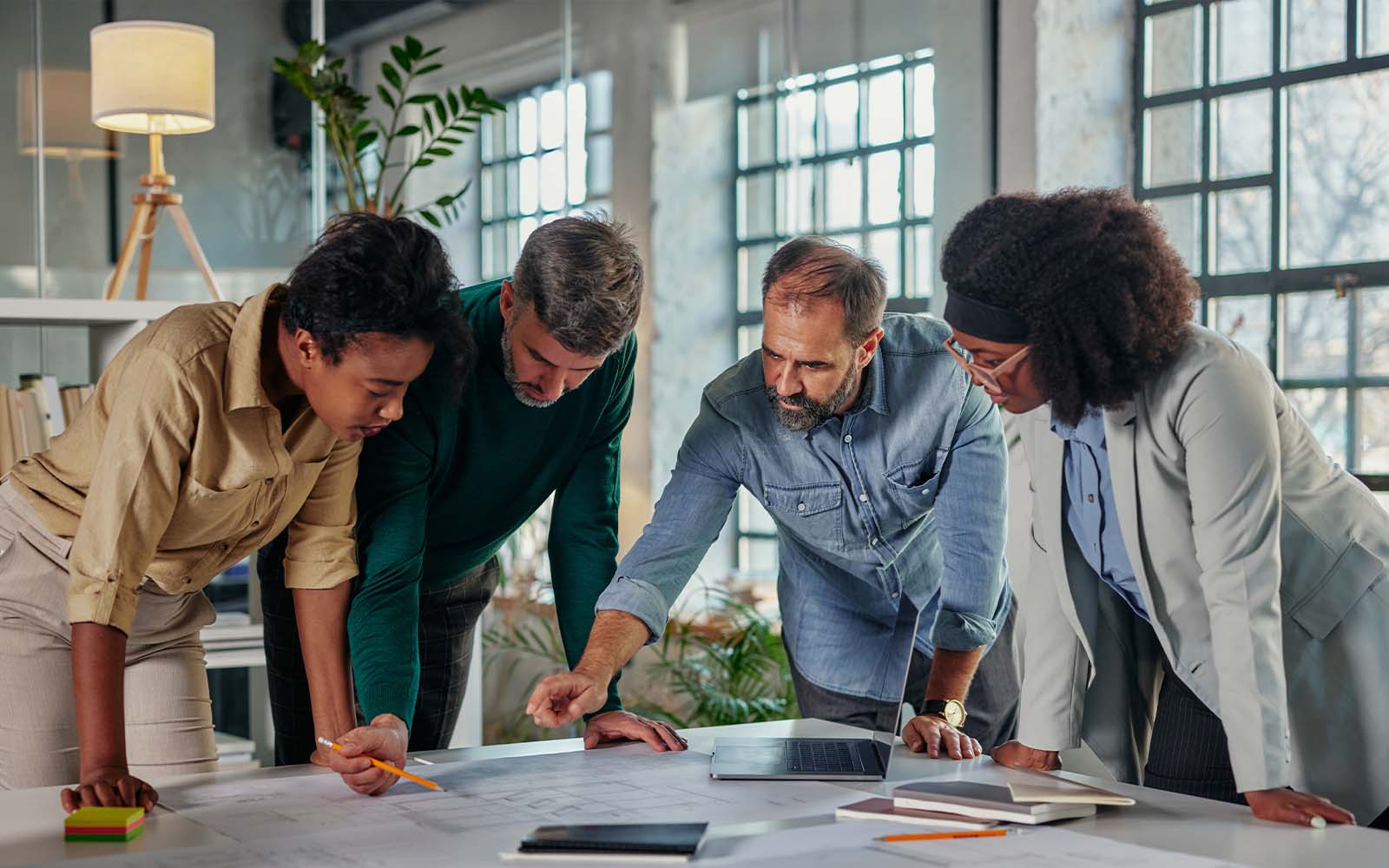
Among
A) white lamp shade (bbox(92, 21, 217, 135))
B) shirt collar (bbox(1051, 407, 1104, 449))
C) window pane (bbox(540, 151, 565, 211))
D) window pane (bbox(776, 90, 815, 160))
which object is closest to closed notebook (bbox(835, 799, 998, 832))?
shirt collar (bbox(1051, 407, 1104, 449))

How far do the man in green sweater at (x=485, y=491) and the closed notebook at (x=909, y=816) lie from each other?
0.49m

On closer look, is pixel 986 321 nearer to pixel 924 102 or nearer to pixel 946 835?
pixel 946 835

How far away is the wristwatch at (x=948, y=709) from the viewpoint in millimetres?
2285

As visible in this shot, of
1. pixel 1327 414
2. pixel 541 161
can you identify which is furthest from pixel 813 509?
pixel 541 161

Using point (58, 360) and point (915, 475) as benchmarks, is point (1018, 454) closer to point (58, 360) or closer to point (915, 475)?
point (915, 475)

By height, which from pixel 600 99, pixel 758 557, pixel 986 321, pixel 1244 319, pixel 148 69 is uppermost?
pixel 600 99

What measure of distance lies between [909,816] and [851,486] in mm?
840

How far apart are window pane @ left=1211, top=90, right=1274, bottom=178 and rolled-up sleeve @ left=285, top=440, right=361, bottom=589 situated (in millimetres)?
3017

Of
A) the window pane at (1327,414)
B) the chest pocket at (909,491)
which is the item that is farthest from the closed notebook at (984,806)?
the window pane at (1327,414)

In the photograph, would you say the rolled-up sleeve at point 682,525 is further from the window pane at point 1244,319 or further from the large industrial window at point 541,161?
the large industrial window at point 541,161

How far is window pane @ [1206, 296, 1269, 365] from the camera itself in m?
4.09

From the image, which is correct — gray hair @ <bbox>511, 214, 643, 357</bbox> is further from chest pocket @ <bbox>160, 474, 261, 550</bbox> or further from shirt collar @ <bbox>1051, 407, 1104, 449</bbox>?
shirt collar @ <bbox>1051, 407, 1104, 449</bbox>

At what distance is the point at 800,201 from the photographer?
511 centimetres

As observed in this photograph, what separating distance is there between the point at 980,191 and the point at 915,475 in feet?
7.60
